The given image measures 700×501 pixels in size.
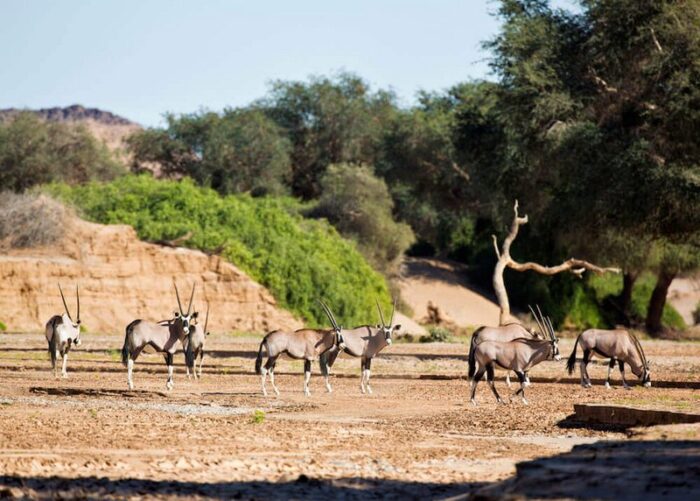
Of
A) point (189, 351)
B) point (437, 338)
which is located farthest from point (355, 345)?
point (437, 338)

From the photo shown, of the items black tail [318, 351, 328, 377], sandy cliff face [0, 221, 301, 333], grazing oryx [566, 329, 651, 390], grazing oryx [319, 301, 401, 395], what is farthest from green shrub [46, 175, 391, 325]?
black tail [318, 351, 328, 377]

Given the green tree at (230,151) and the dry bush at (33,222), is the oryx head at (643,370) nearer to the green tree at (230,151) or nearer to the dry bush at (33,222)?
the dry bush at (33,222)

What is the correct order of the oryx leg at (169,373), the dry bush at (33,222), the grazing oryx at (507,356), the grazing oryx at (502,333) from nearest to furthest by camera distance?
the grazing oryx at (507,356) < the oryx leg at (169,373) < the grazing oryx at (502,333) < the dry bush at (33,222)

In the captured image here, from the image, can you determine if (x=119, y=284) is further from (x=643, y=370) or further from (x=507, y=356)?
(x=507, y=356)

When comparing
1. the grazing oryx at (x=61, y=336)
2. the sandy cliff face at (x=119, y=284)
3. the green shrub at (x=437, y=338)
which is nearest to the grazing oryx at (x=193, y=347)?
the grazing oryx at (x=61, y=336)

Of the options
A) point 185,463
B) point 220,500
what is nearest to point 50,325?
point 185,463

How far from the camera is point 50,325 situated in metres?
28.2

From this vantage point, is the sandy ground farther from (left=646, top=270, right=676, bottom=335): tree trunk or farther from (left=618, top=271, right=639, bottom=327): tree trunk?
(left=618, top=271, right=639, bottom=327): tree trunk

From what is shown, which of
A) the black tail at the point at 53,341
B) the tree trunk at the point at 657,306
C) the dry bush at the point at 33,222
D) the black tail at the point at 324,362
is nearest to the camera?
the black tail at the point at 324,362

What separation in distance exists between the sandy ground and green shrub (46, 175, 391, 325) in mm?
19305

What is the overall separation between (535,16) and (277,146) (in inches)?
1441

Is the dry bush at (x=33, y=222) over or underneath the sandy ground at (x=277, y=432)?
over

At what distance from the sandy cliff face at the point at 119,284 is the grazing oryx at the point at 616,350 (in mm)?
23628

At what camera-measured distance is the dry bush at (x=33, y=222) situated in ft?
157
